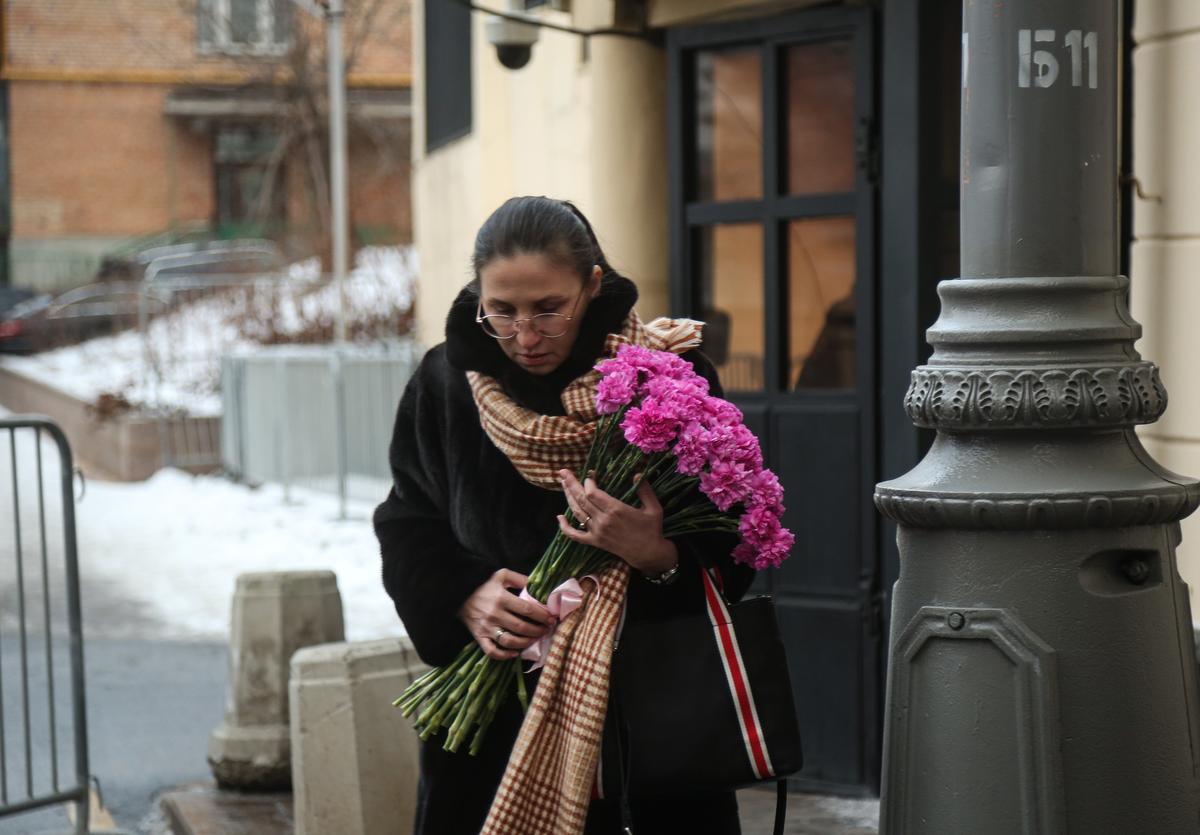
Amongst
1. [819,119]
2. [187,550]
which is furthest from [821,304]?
[187,550]

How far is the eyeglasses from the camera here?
3.08 meters

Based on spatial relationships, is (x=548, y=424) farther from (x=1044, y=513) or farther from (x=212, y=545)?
(x=212, y=545)

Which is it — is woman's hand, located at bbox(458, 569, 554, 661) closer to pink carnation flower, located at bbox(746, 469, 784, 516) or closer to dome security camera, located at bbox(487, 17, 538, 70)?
pink carnation flower, located at bbox(746, 469, 784, 516)

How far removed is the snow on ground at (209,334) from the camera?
18969mm

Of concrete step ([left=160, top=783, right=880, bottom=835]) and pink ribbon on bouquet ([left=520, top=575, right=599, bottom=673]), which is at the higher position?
pink ribbon on bouquet ([left=520, top=575, right=599, bottom=673])

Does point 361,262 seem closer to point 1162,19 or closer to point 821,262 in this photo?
point 821,262

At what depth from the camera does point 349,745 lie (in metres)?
5.21

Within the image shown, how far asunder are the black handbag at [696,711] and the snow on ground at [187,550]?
6.63m

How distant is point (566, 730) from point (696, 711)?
0.23 metres

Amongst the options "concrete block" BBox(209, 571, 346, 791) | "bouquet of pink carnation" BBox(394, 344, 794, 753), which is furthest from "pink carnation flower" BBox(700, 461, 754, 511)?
"concrete block" BBox(209, 571, 346, 791)

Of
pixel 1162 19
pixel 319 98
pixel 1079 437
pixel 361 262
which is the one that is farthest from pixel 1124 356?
pixel 319 98

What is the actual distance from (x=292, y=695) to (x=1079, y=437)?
307 centimetres

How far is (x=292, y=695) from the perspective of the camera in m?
5.30

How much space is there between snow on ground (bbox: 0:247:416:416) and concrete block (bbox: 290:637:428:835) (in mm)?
12881
